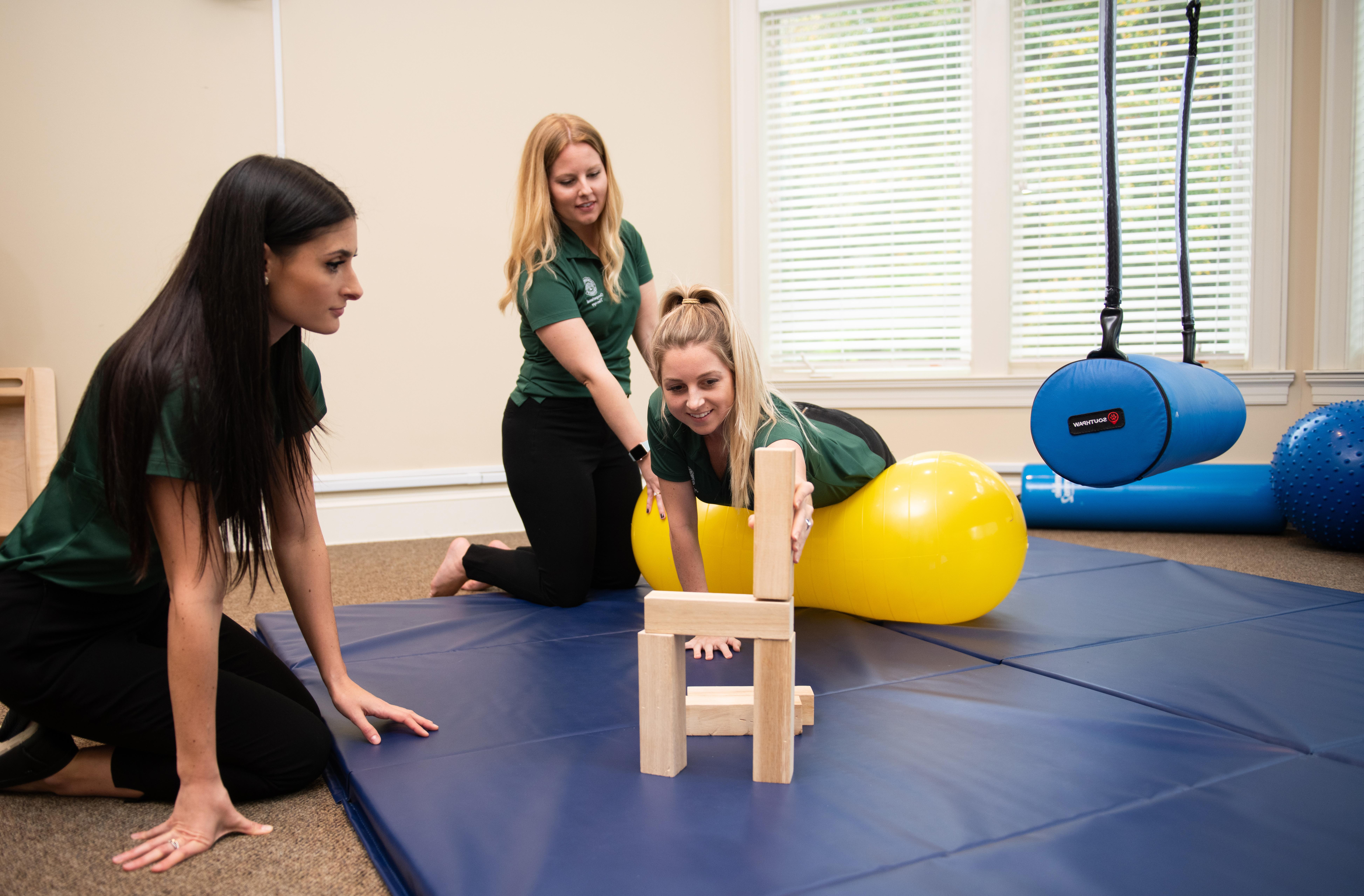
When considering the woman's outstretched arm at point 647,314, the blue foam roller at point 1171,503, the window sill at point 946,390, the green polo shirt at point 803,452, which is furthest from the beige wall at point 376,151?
the green polo shirt at point 803,452

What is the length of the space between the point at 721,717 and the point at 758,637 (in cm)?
28

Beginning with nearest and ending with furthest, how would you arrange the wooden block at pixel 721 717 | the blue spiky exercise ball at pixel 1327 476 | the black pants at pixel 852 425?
1. the wooden block at pixel 721 717
2. the black pants at pixel 852 425
3. the blue spiky exercise ball at pixel 1327 476

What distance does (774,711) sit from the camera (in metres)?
1.22

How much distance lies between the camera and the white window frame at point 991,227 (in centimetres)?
363

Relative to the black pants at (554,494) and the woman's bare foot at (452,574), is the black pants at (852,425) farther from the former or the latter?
the woman's bare foot at (452,574)

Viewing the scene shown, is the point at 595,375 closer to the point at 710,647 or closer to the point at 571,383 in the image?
the point at 571,383

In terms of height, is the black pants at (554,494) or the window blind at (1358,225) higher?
the window blind at (1358,225)

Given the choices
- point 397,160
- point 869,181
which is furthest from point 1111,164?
point 397,160

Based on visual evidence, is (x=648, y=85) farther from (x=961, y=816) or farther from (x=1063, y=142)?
(x=961, y=816)

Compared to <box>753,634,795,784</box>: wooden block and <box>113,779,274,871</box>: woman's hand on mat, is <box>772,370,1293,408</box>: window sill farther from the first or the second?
<box>113,779,274,871</box>: woman's hand on mat

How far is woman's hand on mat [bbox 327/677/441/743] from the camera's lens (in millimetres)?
1406

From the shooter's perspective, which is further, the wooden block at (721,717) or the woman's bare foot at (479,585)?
the woman's bare foot at (479,585)

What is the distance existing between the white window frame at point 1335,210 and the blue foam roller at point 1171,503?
18.5 inches

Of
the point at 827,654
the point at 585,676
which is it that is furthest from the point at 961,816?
the point at 585,676
